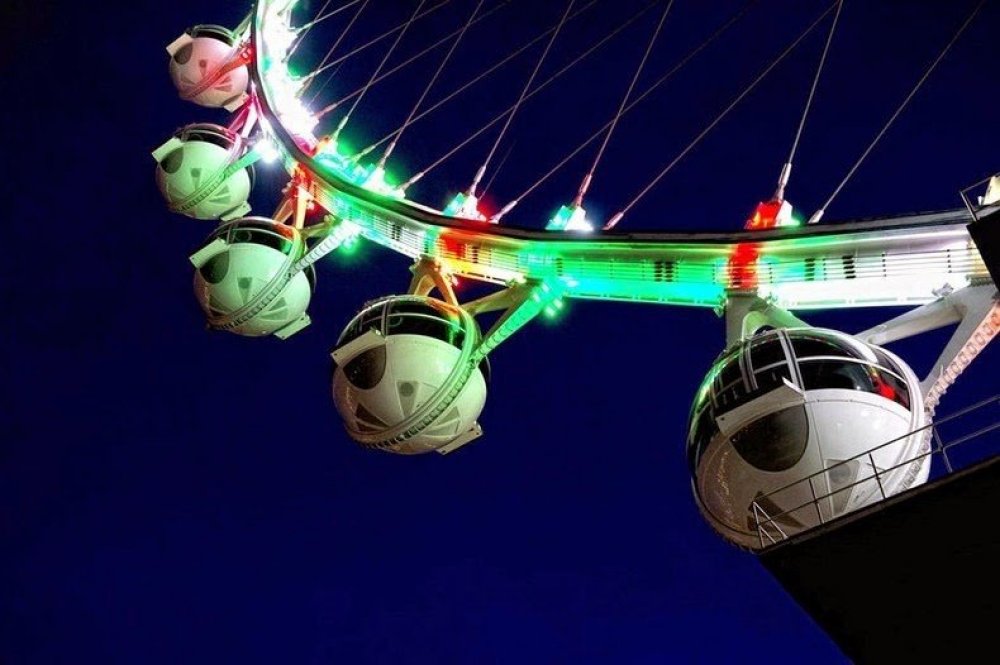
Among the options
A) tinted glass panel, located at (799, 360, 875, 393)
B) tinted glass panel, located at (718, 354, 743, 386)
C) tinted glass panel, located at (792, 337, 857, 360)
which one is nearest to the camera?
tinted glass panel, located at (799, 360, 875, 393)

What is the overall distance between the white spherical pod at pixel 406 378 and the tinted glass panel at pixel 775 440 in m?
4.46

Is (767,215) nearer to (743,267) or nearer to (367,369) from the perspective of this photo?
(743,267)

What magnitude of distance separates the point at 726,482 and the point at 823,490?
2.53 feet

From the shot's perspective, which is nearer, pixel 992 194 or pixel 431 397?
pixel 992 194

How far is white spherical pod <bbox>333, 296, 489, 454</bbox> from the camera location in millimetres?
13336

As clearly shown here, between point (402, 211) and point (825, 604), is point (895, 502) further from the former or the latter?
point (402, 211)

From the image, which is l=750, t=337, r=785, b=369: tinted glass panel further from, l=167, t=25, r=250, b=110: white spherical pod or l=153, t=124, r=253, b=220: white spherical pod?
l=167, t=25, r=250, b=110: white spherical pod

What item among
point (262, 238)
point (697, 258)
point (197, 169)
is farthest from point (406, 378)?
point (197, 169)

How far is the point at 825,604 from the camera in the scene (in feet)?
25.0

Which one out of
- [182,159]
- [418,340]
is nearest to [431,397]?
[418,340]

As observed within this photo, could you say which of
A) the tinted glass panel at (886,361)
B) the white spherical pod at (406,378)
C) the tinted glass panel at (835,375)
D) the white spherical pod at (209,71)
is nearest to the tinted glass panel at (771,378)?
the tinted glass panel at (835,375)

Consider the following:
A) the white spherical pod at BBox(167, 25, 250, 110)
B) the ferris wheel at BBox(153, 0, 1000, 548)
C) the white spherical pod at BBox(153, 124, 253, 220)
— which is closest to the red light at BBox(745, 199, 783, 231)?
the ferris wheel at BBox(153, 0, 1000, 548)

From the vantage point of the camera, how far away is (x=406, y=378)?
1333 centimetres

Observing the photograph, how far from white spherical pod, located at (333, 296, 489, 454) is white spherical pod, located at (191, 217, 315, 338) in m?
4.50
